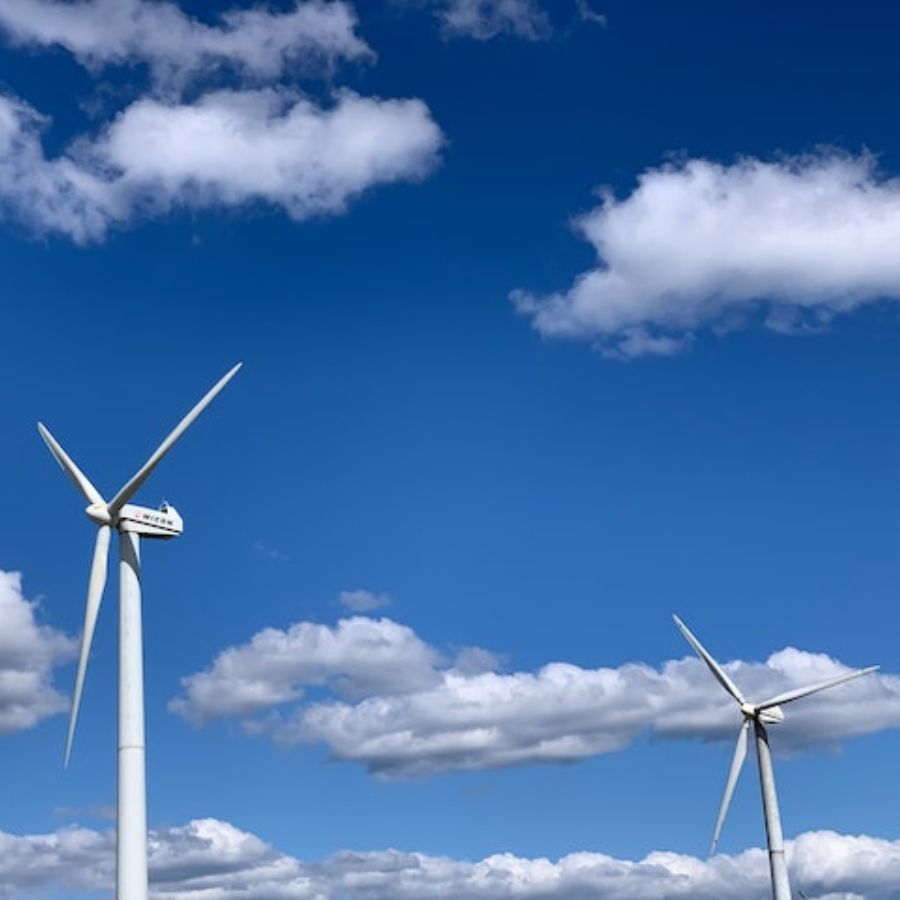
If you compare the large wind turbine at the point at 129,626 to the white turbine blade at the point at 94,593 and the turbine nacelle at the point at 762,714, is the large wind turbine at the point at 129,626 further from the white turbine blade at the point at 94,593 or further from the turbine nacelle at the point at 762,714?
the turbine nacelle at the point at 762,714

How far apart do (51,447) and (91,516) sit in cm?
826

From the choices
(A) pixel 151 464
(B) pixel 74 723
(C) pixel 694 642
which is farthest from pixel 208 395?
(C) pixel 694 642

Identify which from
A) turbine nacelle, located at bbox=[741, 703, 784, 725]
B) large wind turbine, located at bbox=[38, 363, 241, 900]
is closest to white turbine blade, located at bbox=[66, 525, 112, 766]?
large wind turbine, located at bbox=[38, 363, 241, 900]

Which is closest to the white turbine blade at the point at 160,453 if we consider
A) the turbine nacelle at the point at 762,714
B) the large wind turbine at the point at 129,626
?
the large wind turbine at the point at 129,626

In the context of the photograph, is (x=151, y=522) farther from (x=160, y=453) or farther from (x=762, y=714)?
(x=762, y=714)

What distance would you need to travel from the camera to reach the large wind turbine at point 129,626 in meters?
78.9

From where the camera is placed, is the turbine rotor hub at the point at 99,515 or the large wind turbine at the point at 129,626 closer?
the large wind turbine at the point at 129,626

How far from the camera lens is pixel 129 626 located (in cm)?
8438

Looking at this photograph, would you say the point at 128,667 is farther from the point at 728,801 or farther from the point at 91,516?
the point at 728,801

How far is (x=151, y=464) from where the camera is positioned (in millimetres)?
89375

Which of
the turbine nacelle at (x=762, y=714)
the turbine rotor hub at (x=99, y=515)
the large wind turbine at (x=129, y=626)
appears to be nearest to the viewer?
the large wind turbine at (x=129, y=626)

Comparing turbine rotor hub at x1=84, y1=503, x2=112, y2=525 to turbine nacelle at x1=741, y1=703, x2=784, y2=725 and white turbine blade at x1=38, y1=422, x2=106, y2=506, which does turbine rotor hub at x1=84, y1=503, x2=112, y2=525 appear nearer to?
white turbine blade at x1=38, y1=422, x2=106, y2=506

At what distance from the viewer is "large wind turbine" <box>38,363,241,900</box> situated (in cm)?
7894

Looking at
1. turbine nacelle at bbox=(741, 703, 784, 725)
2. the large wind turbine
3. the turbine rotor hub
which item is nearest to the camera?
the large wind turbine
